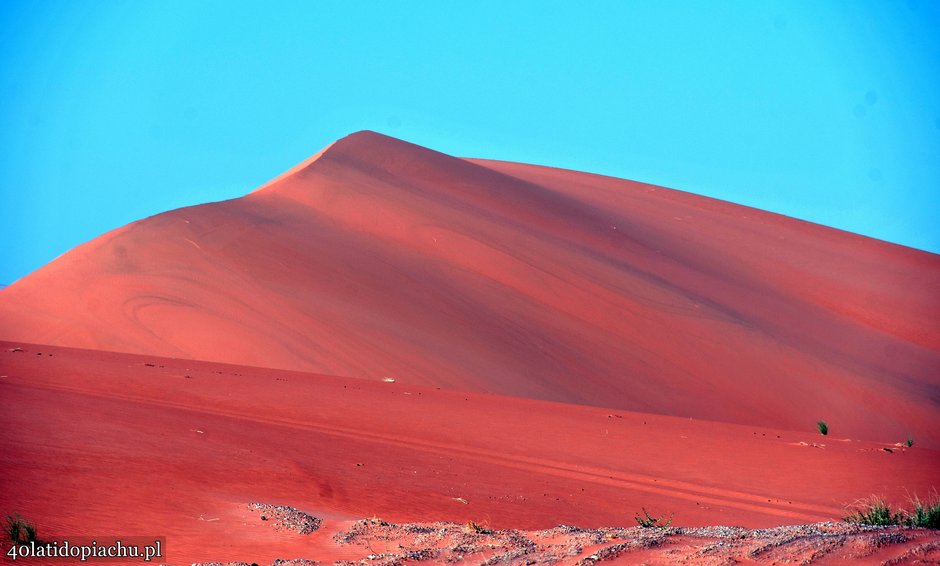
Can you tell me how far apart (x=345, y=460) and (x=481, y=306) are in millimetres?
12790

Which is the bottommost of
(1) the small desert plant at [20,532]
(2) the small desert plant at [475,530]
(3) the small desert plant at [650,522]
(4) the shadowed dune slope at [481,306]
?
(3) the small desert plant at [650,522]

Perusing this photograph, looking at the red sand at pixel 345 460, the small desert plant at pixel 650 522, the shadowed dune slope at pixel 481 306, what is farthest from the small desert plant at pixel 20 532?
the shadowed dune slope at pixel 481 306

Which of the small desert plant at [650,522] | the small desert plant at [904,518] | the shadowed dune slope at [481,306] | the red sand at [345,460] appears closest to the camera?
the small desert plant at [904,518]

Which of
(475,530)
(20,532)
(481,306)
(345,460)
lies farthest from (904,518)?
(481,306)

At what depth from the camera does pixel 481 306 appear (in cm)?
2241

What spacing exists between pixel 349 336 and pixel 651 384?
22.9 feet

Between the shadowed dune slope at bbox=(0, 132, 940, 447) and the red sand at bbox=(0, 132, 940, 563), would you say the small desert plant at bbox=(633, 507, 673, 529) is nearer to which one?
the red sand at bbox=(0, 132, 940, 563)

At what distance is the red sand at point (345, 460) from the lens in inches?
279

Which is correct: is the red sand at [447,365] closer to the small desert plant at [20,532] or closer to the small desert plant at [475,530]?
the small desert plant at [20,532]

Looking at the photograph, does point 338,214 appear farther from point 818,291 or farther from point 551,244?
point 818,291

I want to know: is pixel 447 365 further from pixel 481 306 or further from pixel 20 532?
pixel 20 532

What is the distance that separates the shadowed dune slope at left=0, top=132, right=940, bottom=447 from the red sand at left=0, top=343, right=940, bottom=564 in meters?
3.45

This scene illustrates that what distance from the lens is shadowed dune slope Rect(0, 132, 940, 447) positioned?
1909cm

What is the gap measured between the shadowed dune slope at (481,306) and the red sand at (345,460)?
3450mm
